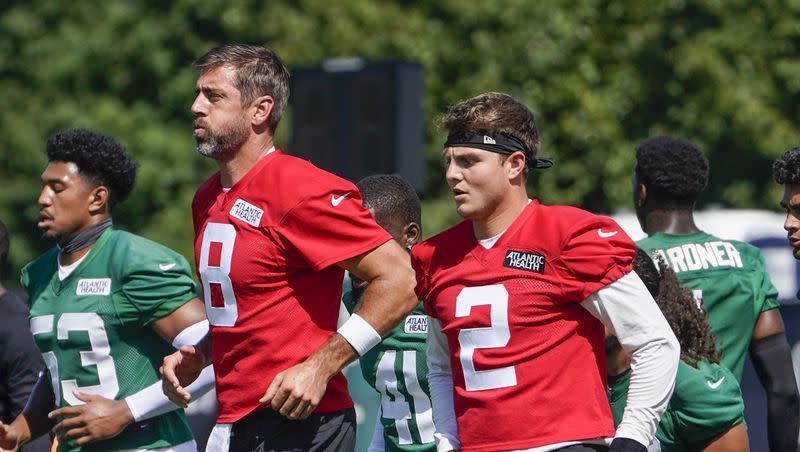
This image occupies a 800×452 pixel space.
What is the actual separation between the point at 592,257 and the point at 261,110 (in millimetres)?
1275

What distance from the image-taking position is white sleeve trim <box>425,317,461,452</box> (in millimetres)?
4688

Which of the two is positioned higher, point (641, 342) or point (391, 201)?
point (391, 201)

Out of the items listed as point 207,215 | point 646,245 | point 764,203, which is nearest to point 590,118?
point 764,203

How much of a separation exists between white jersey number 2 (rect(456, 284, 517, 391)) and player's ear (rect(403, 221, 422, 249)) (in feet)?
5.36

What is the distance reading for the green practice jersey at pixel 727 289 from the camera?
5988 mm

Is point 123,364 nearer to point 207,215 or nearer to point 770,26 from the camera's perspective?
point 207,215

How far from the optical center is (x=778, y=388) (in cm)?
594

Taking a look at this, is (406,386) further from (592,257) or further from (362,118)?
(362,118)

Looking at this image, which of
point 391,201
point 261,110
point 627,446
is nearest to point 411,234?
point 391,201

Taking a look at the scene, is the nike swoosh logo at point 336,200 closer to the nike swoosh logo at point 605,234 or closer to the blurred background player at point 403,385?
the nike swoosh logo at point 605,234

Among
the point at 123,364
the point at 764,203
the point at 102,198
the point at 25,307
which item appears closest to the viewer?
the point at 123,364

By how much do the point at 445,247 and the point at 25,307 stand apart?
Answer: 2652 mm

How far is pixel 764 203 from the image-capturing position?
17.9 m

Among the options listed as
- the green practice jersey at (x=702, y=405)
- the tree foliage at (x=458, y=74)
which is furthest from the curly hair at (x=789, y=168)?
the tree foliage at (x=458, y=74)
